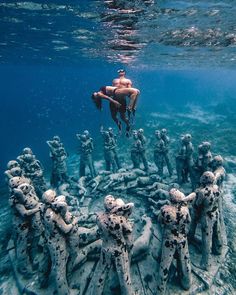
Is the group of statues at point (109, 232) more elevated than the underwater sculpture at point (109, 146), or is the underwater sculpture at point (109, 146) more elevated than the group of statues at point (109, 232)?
the group of statues at point (109, 232)

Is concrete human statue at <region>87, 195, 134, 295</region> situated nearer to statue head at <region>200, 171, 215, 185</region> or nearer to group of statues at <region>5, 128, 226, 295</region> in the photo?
group of statues at <region>5, 128, 226, 295</region>

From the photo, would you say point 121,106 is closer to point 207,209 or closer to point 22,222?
point 207,209

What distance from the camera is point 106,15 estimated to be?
13172 millimetres

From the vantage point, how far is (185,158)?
12820 mm

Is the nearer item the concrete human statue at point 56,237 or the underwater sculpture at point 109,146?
the concrete human statue at point 56,237

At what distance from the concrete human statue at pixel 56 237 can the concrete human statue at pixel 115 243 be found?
0.89 metres

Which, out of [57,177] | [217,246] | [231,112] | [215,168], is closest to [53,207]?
[217,246]

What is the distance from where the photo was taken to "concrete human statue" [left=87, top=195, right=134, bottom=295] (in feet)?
20.2

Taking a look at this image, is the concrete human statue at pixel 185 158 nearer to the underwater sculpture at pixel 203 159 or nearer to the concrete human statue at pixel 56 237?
the underwater sculpture at pixel 203 159

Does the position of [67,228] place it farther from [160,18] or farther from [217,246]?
[160,18]

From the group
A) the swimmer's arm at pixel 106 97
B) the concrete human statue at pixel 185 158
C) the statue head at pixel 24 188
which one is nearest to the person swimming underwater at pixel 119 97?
the swimmer's arm at pixel 106 97

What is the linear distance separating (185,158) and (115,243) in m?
7.72

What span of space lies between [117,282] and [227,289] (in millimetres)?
3181

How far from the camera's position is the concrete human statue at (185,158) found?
496 inches
